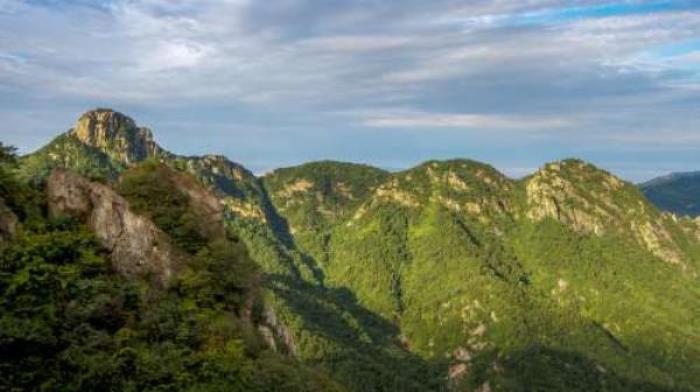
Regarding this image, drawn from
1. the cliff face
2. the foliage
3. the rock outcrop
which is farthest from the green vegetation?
the foliage

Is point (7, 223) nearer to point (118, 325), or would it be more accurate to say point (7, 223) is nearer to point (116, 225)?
point (116, 225)

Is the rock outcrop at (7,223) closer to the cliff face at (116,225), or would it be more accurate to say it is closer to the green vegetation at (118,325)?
the green vegetation at (118,325)

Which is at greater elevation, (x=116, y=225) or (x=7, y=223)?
(x=7, y=223)

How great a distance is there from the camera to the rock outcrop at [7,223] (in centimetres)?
5337

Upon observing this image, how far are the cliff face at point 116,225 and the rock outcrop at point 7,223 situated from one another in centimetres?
479

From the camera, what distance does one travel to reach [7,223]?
5444 centimetres

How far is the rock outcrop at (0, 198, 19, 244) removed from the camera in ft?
175

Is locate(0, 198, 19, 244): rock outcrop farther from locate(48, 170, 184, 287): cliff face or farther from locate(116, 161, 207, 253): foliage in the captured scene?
locate(116, 161, 207, 253): foliage

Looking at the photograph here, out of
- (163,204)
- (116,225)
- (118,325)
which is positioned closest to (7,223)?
(116,225)

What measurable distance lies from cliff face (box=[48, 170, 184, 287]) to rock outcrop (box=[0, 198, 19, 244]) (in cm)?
479

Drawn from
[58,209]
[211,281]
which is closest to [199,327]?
[211,281]

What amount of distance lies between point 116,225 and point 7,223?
8989 millimetres

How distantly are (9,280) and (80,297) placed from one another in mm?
4824

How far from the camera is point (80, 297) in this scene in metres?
50.5
